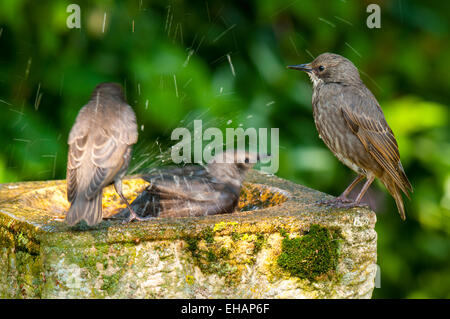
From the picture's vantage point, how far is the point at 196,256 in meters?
3.39

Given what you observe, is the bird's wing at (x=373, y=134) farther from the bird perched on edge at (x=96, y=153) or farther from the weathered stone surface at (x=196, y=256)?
the bird perched on edge at (x=96, y=153)

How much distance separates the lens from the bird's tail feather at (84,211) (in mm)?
3355

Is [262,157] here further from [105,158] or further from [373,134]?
[105,158]

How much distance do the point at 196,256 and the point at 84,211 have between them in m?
0.57

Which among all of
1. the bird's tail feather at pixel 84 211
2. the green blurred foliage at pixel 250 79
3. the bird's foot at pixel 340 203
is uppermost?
the green blurred foliage at pixel 250 79

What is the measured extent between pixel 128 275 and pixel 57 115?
2.18 meters

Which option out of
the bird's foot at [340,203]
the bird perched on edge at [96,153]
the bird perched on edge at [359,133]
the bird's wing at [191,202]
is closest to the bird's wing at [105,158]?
the bird perched on edge at [96,153]

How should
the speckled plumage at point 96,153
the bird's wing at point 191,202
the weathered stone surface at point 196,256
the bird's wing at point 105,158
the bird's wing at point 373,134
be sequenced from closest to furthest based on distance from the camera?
the weathered stone surface at point 196,256 → the speckled plumage at point 96,153 → the bird's wing at point 105,158 → the bird's wing at point 191,202 → the bird's wing at point 373,134

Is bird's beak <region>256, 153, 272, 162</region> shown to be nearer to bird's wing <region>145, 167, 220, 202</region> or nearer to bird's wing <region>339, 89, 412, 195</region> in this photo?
bird's wing <region>145, 167, 220, 202</region>

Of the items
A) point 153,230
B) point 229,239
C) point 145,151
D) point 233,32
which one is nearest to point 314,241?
point 229,239

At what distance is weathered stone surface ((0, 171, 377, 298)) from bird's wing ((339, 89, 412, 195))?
1.78ft


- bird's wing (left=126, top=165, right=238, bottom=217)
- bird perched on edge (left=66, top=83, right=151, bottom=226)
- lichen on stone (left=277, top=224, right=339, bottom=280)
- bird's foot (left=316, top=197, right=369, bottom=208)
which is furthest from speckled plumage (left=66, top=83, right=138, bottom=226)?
bird's foot (left=316, top=197, right=369, bottom=208)

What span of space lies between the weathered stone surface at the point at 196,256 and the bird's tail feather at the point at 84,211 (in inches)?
2.0

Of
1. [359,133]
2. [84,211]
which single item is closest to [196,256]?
[84,211]
